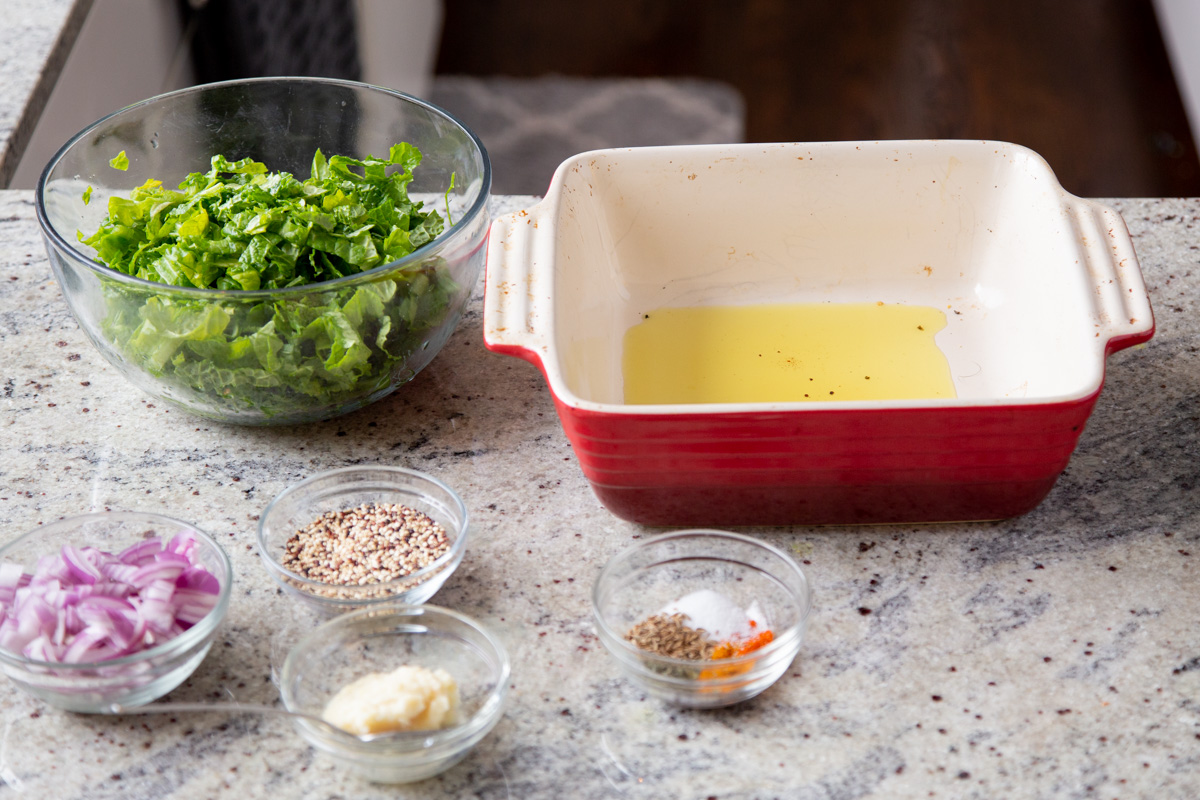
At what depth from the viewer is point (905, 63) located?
3.55 m

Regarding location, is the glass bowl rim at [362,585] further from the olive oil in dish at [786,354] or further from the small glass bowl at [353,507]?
the olive oil in dish at [786,354]

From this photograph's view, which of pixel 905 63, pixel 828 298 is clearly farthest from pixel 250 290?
pixel 905 63

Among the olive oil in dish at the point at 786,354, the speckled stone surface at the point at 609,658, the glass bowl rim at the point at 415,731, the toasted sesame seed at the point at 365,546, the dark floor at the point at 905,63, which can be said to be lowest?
the dark floor at the point at 905,63

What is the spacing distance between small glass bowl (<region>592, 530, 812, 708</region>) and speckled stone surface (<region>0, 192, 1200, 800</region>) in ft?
0.10

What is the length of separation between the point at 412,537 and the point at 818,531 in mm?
365

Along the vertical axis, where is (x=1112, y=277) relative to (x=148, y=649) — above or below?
above

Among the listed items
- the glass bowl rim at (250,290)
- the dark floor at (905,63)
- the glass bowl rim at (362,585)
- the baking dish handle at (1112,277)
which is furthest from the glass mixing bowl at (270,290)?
the dark floor at (905,63)

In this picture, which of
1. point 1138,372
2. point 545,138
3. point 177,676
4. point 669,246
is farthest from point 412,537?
point 545,138

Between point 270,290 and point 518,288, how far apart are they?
22cm

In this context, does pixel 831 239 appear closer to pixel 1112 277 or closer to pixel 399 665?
pixel 1112 277

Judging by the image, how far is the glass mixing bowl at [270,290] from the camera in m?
1.01

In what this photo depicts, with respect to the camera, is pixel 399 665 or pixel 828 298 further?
pixel 828 298

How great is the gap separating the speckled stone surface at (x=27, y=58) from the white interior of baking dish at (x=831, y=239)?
0.88 metres

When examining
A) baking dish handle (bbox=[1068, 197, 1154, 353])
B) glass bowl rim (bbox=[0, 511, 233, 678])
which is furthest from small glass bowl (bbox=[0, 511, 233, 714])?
baking dish handle (bbox=[1068, 197, 1154, 353])
